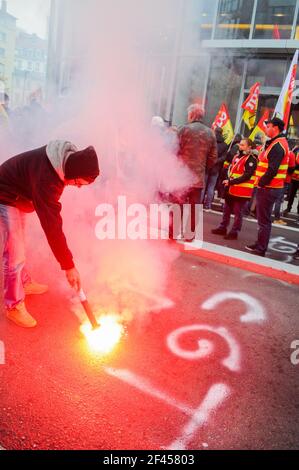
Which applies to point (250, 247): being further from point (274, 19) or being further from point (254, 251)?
point (274, 19)

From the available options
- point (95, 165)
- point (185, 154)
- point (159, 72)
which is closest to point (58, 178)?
point (95, 165)

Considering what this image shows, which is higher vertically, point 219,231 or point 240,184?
point 240,184

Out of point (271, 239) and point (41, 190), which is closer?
point (41, 190)

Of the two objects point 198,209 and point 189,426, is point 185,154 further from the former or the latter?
point 189,426

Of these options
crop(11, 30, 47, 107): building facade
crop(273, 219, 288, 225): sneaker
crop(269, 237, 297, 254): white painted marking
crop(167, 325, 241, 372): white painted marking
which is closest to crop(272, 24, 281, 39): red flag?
crop(273, 219, 288, 225): sneaker

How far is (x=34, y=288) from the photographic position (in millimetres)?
3307

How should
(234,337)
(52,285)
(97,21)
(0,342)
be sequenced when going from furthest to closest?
(97,21) < (52,285) < (234,337) < (0,342)

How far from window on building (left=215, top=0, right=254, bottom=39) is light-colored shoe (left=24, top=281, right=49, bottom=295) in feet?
34.8

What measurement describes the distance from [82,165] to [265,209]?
10.4 feet

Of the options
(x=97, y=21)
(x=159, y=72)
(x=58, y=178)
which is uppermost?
→ (x=97, y=21)

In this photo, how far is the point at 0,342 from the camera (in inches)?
101

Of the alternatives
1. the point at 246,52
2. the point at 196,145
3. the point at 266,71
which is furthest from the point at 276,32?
the point at 196,145

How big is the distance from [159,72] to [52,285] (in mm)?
3275

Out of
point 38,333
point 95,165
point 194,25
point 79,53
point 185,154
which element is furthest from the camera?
point 194,25
